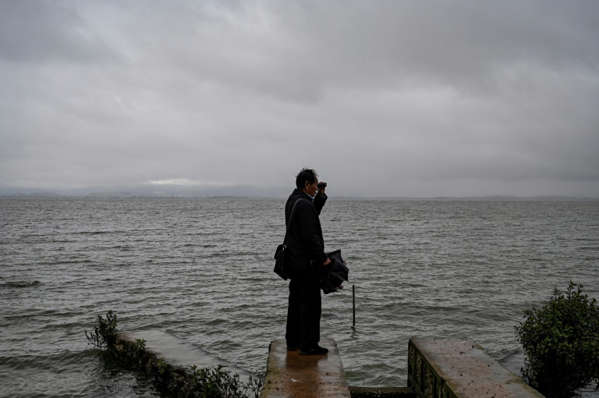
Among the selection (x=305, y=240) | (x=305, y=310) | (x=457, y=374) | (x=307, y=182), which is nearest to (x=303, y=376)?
(x=305, y=310)

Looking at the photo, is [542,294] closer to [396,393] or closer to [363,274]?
[363,274]

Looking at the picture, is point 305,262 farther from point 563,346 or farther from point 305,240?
point 563,346

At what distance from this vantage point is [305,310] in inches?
224

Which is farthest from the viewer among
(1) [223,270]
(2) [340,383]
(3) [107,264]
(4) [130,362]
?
(3) [107,264]

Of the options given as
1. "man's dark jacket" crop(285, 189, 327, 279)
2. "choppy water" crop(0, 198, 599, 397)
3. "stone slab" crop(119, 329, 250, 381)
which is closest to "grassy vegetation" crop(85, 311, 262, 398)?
"stone slab" crop(119, 329, 250, 381)

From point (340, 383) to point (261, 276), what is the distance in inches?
567

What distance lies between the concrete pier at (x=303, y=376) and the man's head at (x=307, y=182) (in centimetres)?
213

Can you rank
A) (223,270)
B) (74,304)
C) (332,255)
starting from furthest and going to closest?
(223,270) < (74,304) < (332,255)

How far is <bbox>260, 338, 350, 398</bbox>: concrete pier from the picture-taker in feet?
15.7

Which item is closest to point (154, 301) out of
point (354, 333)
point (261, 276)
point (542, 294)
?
point (261, 276)

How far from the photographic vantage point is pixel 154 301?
47.8 feet

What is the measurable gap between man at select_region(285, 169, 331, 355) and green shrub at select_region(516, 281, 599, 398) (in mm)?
3451

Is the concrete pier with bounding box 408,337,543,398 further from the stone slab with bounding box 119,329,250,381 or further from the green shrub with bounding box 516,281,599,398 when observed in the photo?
the stone slab with bounding box 119,329,250,381

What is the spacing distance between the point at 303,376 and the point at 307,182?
2331mm
